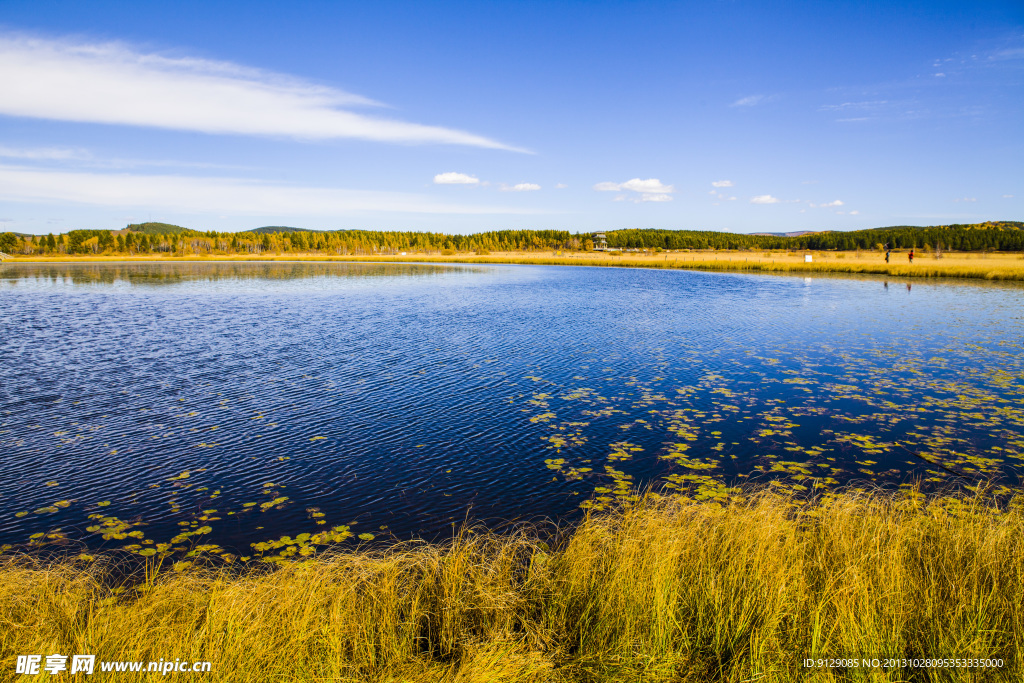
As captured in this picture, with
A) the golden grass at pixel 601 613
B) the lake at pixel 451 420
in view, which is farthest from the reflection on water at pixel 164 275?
the golden grass at pixel 601 613

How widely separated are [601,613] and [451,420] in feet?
31.0

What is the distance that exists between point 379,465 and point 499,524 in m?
3.64

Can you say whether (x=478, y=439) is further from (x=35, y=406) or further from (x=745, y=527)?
(x=35, y=406)

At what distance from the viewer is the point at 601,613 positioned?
220 inches

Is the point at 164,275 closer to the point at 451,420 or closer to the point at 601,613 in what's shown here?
the point at 451,420

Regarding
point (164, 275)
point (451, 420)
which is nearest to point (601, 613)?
point (451, 420)

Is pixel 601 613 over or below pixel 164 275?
below

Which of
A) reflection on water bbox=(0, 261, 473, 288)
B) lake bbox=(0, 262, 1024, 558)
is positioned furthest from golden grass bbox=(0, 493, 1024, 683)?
reflection on water bbox=(0, 261, 473, 288)

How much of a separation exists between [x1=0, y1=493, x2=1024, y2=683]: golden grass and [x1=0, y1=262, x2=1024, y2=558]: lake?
2865 mm

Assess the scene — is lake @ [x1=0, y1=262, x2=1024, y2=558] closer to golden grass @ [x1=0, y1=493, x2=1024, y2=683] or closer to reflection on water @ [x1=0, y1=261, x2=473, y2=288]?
golden grass @ [x1=0, y1=493, x2=1024, y2=683]

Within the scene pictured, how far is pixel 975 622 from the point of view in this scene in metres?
5.13

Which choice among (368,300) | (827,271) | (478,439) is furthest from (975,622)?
(827,271)

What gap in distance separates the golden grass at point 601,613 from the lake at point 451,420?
2.87 metres

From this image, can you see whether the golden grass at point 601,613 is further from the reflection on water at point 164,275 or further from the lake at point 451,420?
the reflection on water at point 164,275
